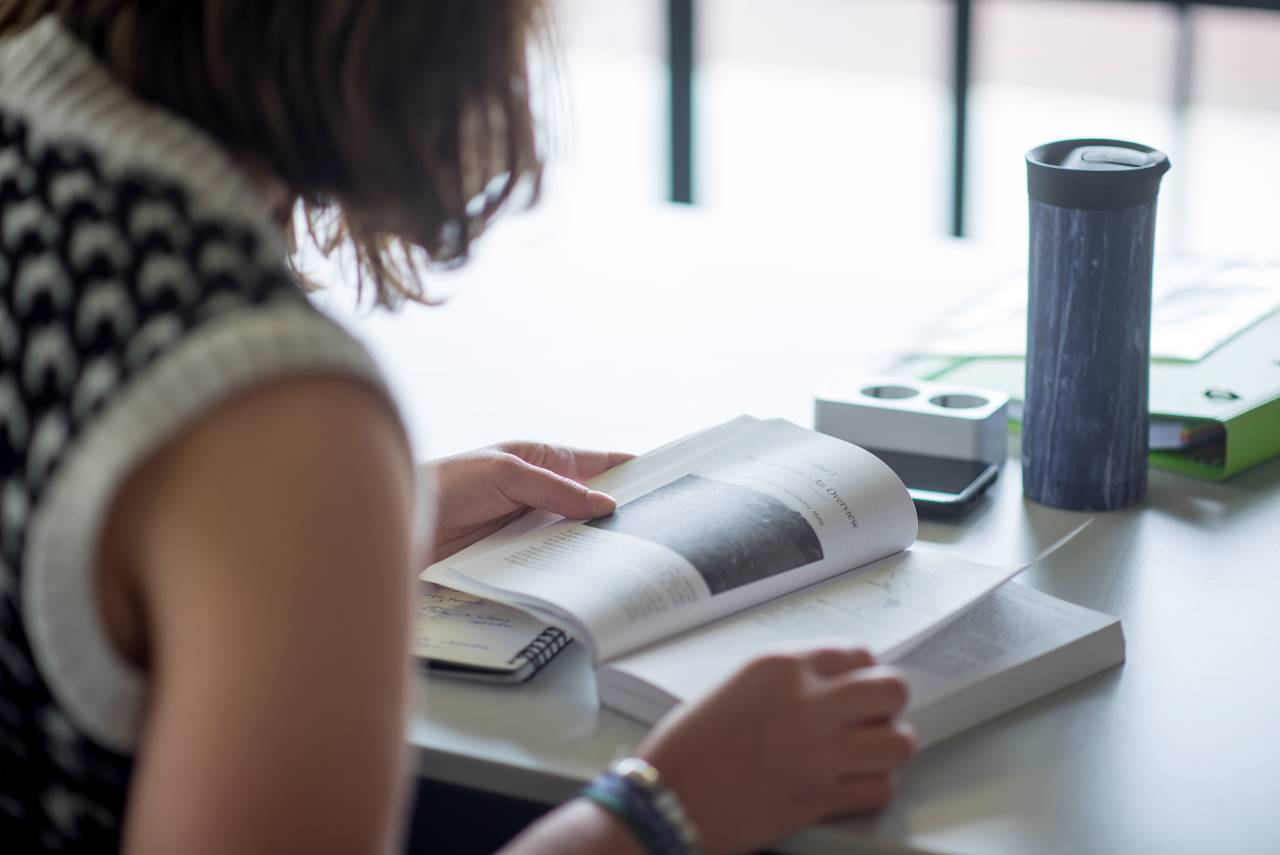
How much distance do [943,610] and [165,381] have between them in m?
0.54

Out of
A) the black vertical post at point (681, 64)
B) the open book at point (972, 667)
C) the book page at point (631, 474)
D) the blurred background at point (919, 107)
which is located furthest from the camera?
the blurred background at point (919, 107)

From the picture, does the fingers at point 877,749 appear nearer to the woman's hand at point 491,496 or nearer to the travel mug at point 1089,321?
the woman's hand at point 491,496

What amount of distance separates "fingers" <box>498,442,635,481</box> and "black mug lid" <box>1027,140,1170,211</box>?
392 mm

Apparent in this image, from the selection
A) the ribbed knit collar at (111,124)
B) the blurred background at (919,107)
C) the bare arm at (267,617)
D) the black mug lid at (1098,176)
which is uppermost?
the ribbed knit collar at (111,124)

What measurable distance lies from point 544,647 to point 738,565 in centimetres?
13

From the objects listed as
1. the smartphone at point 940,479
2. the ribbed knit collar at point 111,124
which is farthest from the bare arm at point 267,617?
the smartphone at point 940,479

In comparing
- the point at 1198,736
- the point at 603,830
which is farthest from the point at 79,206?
the point at 1198,736

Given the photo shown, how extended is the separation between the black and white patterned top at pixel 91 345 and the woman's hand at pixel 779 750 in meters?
0.29

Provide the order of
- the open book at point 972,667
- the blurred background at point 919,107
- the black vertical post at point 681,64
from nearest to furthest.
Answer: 1. the open book at point 972,667
2. the black vertical post at point 681,64
3. the blurred background at point 919,107

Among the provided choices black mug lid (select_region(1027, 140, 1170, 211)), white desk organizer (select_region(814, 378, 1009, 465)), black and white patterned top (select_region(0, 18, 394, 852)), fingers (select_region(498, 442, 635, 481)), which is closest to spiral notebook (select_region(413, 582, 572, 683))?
fingers (select_region(498, 442, 635, 481))

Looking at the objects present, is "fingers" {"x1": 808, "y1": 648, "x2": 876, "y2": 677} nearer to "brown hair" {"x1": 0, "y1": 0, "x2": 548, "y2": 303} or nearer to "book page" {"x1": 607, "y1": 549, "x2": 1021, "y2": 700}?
"book page" {"x1": 607, "y1": 549, "x2": 1021, "y2": 700}

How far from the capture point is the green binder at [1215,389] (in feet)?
4.30

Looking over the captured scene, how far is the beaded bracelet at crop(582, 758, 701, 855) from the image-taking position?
2.66 ft

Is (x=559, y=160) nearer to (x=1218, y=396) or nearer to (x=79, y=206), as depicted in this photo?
(x=79, y=206)
